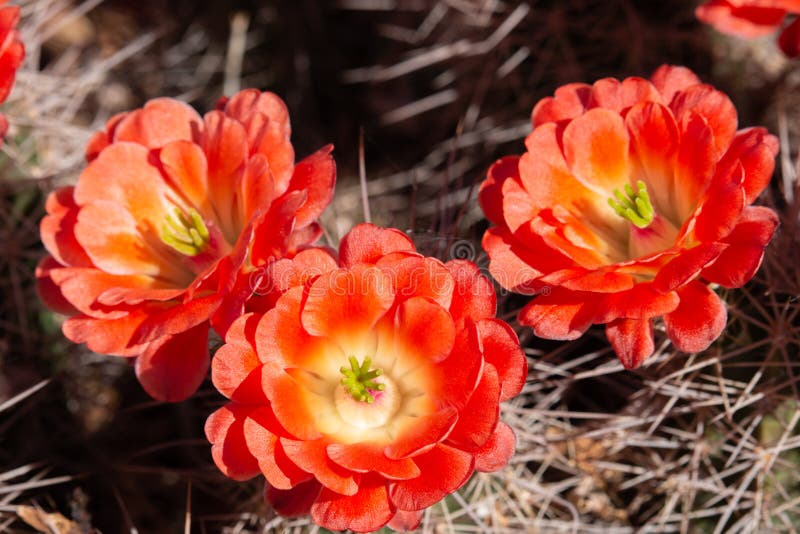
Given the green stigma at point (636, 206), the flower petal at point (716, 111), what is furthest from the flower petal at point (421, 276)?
the flower petal at point (716, 111)

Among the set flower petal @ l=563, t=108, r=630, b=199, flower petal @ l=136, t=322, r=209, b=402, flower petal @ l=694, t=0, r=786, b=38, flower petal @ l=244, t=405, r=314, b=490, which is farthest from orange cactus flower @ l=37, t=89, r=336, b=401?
flower petal @ l=694, t=0, r=786, b=38

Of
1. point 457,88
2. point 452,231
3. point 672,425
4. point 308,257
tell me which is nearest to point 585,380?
point 672,425

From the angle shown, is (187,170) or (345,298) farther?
(187,170)

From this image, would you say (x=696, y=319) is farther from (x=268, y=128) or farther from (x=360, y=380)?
(x=268, y=128)

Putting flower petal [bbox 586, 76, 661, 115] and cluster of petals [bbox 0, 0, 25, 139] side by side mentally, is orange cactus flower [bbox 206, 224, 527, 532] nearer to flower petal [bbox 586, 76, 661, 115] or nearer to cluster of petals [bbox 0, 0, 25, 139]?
flower petal [bbox 586, 76, 661, 115]

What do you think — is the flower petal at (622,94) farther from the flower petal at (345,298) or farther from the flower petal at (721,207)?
the flower petal at (345,298)

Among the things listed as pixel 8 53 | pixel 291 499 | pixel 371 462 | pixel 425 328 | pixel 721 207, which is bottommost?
pixel 291 499

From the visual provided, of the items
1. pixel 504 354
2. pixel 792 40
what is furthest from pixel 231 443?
pixel 792 40
